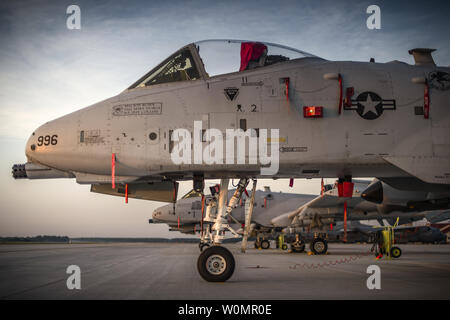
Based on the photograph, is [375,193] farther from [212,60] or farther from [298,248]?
[298,248]

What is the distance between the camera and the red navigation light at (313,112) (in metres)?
6.61

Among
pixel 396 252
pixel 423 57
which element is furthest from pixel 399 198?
pixel 396 252

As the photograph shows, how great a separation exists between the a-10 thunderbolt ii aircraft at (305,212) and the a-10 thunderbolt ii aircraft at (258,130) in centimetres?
372

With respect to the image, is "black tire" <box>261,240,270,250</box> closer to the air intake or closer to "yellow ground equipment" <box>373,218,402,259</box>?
"yellow ground equipment" <box>373,218,402,259</box>

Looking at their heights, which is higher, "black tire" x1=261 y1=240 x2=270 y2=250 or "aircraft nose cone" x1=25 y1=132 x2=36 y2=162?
"aircraft nose cone" x1=25 y1=132 x2=36 y2=162

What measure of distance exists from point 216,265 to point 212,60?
3646 mm

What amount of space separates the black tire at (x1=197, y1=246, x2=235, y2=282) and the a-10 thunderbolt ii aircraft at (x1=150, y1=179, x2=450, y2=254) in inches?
136

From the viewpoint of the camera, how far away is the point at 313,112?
6605 millimetres

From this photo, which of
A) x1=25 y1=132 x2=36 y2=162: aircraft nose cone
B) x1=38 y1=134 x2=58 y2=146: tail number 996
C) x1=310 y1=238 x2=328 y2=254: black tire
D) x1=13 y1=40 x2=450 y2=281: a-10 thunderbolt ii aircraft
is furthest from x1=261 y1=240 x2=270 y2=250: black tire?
x1=38 y1=134 x2=58 y2=146: tail number 996

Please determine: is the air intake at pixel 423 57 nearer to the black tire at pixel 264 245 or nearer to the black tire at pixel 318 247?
the black tire at pixel 318 247

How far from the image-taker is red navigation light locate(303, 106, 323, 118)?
661cm

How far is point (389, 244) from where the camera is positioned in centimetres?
1636
